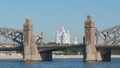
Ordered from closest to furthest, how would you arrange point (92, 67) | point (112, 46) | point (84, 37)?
point (92, 67)
point (112, 46)
point (84, 37)

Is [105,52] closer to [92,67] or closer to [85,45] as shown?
[85,45]

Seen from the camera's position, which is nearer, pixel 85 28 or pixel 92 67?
pixel 92 67

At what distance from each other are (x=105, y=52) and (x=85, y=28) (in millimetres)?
10512

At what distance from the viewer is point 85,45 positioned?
191000 mm

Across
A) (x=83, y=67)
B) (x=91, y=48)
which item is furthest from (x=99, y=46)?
(x=83, y=67)

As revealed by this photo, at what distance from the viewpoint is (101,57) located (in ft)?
627

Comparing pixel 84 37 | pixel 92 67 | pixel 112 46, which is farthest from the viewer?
pixel 84 37

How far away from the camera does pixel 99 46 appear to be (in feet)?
619

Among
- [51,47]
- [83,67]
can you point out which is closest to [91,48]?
[51,47]

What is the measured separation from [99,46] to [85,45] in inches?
188

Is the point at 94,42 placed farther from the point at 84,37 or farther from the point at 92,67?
the point at 92,67

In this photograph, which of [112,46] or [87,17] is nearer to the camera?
[112,46]

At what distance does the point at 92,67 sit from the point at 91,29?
192 ft

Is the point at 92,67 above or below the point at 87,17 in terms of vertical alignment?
below
